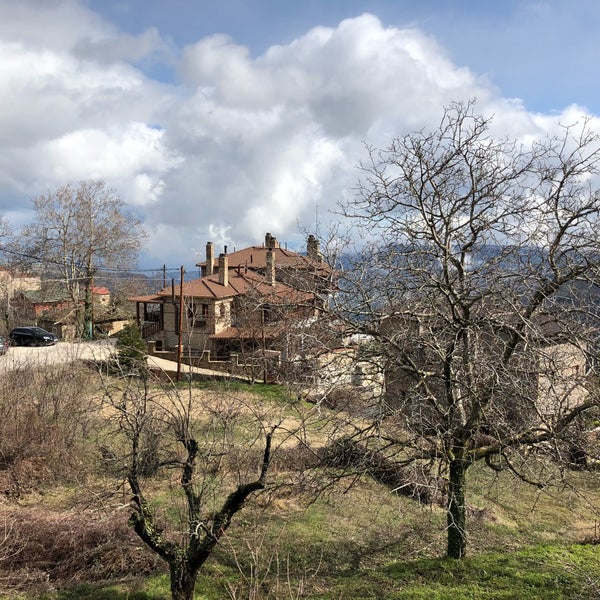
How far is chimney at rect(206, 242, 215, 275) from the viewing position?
4097cm

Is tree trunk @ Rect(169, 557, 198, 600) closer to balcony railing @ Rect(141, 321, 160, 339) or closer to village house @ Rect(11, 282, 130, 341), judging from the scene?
balcony railing @ Rect(141, 321, 160, 339)

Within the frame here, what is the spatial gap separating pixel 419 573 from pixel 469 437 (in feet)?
7.65

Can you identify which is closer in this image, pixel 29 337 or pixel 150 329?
pixel 29 337

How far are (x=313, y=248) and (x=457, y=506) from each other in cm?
453

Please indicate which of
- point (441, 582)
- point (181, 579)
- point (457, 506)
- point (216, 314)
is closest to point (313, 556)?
point (441, 582)

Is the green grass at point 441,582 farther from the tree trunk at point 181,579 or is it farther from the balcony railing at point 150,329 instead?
the balcony railing at point 150,329

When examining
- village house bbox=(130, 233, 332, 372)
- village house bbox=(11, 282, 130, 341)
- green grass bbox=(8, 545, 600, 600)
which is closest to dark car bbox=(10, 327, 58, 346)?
village house bbox=(11, 282, 130, 341)

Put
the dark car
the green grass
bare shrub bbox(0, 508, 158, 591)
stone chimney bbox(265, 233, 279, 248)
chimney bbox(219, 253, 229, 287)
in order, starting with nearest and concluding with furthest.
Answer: the green grass → bare shrub bbox(0, 508, 158, 591) → the dark car → chimney bbox(219, 253, 229, 287) → stone chimney bbox(265, 233, 279, 248)

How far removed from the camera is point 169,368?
1153 inches

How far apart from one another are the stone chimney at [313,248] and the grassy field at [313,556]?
387cm

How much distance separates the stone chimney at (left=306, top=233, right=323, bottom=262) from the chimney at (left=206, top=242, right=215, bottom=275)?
106 ft

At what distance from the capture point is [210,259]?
41188mm

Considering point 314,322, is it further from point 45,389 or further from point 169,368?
point 169,368

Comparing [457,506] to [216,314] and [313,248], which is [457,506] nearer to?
[313,248]
